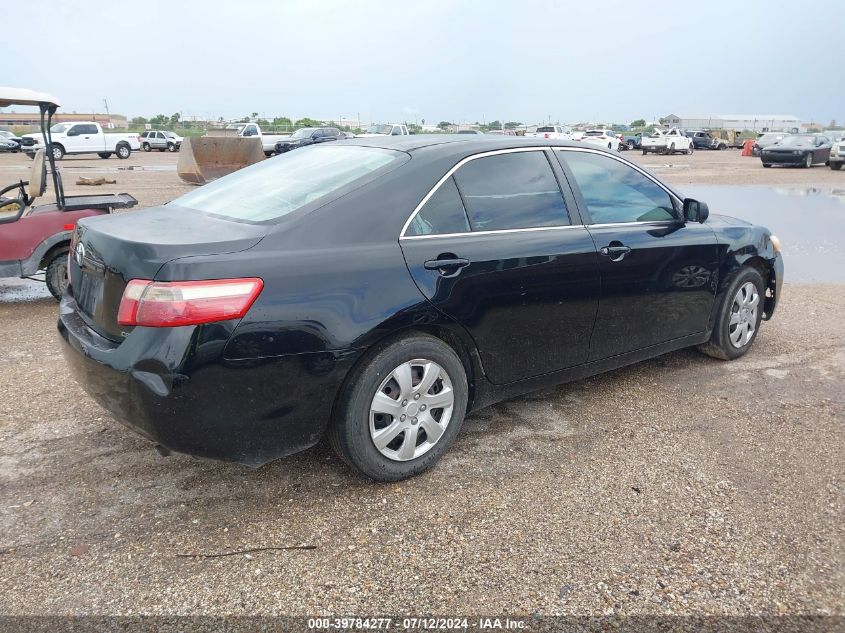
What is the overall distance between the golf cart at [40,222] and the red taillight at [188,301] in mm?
3897

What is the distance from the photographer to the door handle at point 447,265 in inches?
126

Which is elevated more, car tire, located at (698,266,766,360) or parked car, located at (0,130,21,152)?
parked car, located at (0,130,21,152)

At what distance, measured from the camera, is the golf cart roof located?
6.26m

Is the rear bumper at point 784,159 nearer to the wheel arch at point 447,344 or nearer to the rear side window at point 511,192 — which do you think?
the rear side window at point 511,192

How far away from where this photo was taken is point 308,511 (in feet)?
10.1

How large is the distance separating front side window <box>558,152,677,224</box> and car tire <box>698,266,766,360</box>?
2.76 feet

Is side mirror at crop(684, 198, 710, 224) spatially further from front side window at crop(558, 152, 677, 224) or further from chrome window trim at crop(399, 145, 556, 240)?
chrome window trim at crop(399, 145, 556, 240)

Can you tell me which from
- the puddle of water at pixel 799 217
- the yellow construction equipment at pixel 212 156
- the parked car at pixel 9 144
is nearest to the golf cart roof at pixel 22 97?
the puddle of water at pixel 799 217

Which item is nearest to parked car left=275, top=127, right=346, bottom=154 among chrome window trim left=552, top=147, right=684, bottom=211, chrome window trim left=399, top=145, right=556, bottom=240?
chrome window trim left=552, top=147, right=684, bottom=211

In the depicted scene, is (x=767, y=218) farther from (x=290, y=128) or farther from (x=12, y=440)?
(x=290, y=128)

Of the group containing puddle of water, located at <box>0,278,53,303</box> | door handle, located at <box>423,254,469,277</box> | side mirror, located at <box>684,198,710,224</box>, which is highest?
side mirror, located at <box>684,198,710,224</box>

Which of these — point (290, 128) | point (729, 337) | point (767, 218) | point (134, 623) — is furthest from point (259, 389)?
point (290, 128)

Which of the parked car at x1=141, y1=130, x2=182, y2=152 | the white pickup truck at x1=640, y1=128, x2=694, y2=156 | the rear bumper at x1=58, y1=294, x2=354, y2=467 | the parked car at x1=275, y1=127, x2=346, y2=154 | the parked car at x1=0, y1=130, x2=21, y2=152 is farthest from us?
the parked car at x1=141, y1=130, x2=182, y2=152

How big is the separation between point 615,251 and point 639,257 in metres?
0.22
